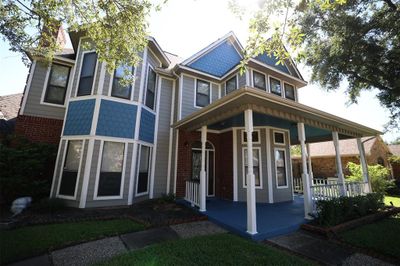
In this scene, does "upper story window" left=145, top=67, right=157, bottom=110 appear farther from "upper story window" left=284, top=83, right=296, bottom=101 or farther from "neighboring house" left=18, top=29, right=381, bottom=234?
"upper story window" left=284, top=83, right=296, bottom=101

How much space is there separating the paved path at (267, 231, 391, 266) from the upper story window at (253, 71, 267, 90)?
24.0 ft

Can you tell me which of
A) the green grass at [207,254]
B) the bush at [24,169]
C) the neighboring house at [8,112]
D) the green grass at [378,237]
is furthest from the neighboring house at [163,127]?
the neighboring house at [8,112]

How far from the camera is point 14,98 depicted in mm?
12164

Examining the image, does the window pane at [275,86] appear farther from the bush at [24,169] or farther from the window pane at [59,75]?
the bush at [24,169]

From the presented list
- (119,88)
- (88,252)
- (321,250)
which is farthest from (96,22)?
(321,250)

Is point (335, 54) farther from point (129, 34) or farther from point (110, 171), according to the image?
point (110, 171)

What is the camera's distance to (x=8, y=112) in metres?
10.4

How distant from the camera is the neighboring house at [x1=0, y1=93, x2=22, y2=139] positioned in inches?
340

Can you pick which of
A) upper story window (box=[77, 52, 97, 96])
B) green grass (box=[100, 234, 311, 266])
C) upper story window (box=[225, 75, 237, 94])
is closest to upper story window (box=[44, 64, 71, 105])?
upper story window (box=[77, 52, 97, 96])

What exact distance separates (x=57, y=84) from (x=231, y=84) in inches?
337

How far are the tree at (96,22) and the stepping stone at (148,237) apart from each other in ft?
16.3

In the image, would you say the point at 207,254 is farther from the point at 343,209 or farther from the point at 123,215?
the point at 343,209

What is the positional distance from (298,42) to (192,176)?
717 centimetres

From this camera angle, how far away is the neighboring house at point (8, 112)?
28.4 ft
